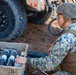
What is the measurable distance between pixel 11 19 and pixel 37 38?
99cm

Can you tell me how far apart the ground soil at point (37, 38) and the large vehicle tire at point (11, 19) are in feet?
1.41

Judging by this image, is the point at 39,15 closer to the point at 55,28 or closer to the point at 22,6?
the point at 55,28

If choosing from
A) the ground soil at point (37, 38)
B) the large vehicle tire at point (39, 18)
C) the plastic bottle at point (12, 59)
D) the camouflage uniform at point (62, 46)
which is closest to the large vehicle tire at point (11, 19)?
the ground soil at point (37, 38)

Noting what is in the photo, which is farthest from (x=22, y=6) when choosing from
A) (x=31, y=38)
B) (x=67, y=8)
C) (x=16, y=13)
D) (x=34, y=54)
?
(x=67, y=8)

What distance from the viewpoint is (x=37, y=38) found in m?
5.45

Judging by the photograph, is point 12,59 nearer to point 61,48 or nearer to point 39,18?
point 61,48

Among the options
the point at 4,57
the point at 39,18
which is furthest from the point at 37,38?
the point at 4,57

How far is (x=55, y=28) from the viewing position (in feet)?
20.1

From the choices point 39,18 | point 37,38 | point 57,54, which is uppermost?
point 39,18

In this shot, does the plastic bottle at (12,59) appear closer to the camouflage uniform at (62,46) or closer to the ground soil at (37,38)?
the camouflage uniform at (62,46)

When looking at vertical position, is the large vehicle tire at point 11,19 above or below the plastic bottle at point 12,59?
above

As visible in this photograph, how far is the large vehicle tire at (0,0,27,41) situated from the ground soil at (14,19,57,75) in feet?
1.41

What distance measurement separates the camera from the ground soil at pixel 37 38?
497 cm

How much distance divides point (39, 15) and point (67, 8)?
3536mm
